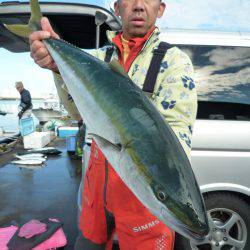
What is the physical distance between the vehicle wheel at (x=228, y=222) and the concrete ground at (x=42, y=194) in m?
1.76

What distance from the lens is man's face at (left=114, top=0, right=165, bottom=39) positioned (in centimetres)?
211

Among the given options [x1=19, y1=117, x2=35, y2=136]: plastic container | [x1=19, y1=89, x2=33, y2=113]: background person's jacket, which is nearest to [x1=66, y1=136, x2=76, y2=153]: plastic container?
[x1=19, y1=117, x2=35, y2=136]: plastic container

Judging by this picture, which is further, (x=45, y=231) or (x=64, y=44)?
(x=45, y=231)

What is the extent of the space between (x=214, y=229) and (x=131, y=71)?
2.23 meters

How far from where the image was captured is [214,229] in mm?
3623

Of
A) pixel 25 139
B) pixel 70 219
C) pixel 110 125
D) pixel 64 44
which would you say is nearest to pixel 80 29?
pixel 70 219

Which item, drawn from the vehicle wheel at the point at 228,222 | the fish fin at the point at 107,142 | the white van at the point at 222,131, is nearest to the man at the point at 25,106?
the white van at the point at 222,131

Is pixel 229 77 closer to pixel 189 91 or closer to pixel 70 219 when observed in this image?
pixel 189 91

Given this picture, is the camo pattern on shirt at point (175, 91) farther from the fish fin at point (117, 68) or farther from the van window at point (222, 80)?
the van window at point (222, 80)

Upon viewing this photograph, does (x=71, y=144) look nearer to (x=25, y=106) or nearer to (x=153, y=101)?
(x=25, y=106)

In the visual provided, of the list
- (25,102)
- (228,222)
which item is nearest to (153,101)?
(228,222)

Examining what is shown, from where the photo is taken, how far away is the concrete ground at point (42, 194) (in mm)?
5184

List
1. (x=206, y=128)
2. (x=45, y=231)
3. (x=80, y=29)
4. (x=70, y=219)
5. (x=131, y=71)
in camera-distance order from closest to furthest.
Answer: (x=131, y=71), (x=206, y=128), (x=45, y=231), (x=70, y=219), (x=80, y=29)

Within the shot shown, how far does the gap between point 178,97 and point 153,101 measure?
0.48 ft
